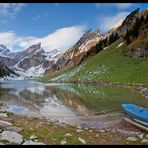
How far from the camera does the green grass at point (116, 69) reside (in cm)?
7583

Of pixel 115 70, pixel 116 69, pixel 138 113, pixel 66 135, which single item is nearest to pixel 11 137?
pixel 66 135

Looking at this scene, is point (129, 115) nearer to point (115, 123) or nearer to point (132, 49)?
point (115, 123)

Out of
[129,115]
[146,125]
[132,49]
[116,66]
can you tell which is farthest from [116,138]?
[132,49]

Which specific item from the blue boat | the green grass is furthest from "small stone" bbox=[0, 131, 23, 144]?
the green grass

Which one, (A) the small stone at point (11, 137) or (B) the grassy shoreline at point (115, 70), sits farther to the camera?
(B) the grassy shoreline at point (115, 70)

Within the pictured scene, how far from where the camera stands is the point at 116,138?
1703 centimetres

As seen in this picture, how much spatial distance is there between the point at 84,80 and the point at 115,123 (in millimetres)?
73863

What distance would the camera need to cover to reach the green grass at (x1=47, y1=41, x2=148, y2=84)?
75.8 meters

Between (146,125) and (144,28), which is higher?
(144,28)

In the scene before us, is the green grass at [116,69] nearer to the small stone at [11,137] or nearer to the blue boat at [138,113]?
the blue boat at [138,113]

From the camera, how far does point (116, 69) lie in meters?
87.7

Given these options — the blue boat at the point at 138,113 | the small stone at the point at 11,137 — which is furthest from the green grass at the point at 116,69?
the small stone at the point at 11,137

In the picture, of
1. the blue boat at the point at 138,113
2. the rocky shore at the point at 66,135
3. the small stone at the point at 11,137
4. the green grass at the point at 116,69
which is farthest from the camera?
the green grass at the point at 116,69

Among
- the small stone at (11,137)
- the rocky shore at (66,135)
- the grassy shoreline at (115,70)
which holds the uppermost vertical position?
the grassy shoreline at (115,70)
